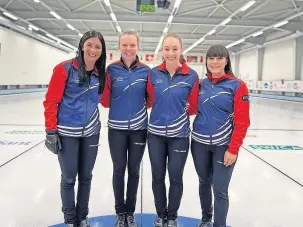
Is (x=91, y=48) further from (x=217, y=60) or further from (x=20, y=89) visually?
(x=20, y=89)

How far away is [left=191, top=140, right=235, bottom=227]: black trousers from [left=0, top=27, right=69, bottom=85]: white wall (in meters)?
16.4

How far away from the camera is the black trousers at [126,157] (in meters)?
2.21

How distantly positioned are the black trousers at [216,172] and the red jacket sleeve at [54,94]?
3.30 feet

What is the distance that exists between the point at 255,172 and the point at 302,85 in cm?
1387

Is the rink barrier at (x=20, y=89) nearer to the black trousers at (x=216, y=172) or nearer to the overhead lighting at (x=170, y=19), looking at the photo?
the overhead lighting at (x=170, y=19)

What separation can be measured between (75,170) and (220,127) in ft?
3.53

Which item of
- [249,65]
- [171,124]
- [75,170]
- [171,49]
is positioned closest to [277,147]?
[171,124]

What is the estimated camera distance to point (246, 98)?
1931 millimetres

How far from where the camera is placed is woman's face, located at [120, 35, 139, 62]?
2.13 meters

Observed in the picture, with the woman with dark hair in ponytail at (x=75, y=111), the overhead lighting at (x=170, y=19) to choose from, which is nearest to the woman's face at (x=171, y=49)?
the woman with dark hair in ponytail at (x=75, y=111)

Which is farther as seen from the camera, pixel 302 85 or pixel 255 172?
pixel 302 85

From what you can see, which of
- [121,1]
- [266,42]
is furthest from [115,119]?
[266,42]

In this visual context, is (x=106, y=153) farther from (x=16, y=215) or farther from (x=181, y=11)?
(x=181, y=11)

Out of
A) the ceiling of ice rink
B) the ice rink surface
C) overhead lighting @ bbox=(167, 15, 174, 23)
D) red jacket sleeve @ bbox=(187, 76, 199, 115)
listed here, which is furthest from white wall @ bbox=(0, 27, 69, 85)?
red jacket sleeve @ bbox=(187, 76, 199, 115)
